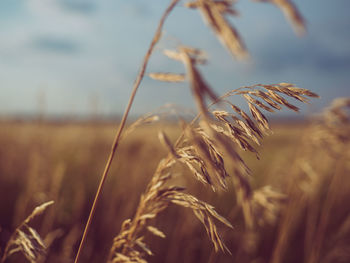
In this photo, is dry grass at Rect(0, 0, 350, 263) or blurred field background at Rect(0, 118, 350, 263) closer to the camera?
dry grass at Rect(0, 0, 350, 263)

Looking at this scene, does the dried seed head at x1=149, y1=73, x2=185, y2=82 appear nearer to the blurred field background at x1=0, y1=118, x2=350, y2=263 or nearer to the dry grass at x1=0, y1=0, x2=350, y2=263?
the dry grass at x1=0, y1=0, x2=350, y2=263

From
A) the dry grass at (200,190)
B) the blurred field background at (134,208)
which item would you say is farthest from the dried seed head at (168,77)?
the blurred field background at (134,208)

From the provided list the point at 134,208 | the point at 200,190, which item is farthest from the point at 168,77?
the point at 134,208

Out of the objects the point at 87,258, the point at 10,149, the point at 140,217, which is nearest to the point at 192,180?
the point at 87,258

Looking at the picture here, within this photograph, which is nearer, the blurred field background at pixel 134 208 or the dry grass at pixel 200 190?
the dry grass at pixel 200 190

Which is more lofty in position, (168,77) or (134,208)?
(168,77)

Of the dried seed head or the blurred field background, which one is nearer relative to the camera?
the dried seed head

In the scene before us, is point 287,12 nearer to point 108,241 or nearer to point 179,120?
point 179,120

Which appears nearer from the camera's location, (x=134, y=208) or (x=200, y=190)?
(x=200, y=190)

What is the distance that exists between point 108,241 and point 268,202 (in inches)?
73.1

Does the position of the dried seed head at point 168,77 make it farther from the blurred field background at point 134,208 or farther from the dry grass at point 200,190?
the blurred field background at point 134,208

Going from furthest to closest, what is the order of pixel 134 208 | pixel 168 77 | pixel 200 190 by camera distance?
pixel 134 208, pixel 200 190, pixel 168 77

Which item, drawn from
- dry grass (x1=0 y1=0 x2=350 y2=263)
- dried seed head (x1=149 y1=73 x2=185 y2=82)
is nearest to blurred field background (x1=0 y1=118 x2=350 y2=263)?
dry grass (x1=0 y1=0 x2=350 y2=263)

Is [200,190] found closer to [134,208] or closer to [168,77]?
[134,208]
